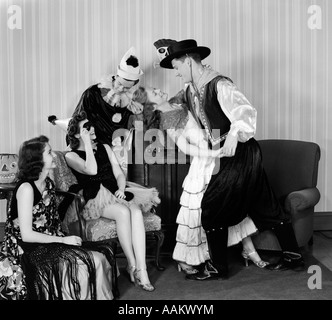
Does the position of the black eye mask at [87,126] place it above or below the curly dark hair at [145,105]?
below

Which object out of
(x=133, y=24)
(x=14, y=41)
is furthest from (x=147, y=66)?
(x=14, y=41)

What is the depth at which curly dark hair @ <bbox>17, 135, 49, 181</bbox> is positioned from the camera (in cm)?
309

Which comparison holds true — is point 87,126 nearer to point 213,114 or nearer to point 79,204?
point 79,204

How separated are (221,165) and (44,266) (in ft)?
4.34

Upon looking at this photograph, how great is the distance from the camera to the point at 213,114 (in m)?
3.67

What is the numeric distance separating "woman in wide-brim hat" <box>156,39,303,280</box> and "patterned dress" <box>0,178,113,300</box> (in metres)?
0.85

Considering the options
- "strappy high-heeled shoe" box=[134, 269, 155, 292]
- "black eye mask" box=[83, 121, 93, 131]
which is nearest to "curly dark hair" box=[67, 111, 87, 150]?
"black eye mask" box=[83, 121, 93, 131]

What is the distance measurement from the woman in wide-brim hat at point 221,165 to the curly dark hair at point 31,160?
1097mm

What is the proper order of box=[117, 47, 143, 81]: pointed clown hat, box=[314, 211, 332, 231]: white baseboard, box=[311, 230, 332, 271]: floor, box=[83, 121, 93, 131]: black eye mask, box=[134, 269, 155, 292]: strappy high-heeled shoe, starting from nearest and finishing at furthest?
box=[134, 269, 155, 292]: strappy high-heeled shoe → box=[83, 121, 93, 131]: black eye mask → box=[117, 47, 143, 81]: pointed clown hat → box=[311, 230, 332, 271]: floor → box=[314, 211, 332, 231]: white baseboard

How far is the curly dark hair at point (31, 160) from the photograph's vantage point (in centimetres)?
309

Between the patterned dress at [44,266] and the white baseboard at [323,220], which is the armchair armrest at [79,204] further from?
the white baseboard at [323,220]

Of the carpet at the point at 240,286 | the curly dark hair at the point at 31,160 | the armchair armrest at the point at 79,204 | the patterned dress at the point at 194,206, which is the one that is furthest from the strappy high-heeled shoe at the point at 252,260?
the curly dark hair at the point at 31,160

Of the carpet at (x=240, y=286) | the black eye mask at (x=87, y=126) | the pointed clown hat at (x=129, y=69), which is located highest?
the pointed clown hat at (x=129, y=69)

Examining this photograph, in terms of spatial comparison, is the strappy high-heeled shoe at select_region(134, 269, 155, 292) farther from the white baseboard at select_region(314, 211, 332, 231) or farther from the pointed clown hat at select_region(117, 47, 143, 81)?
the white baseboard at select_region(314, 211, 332, 231)
